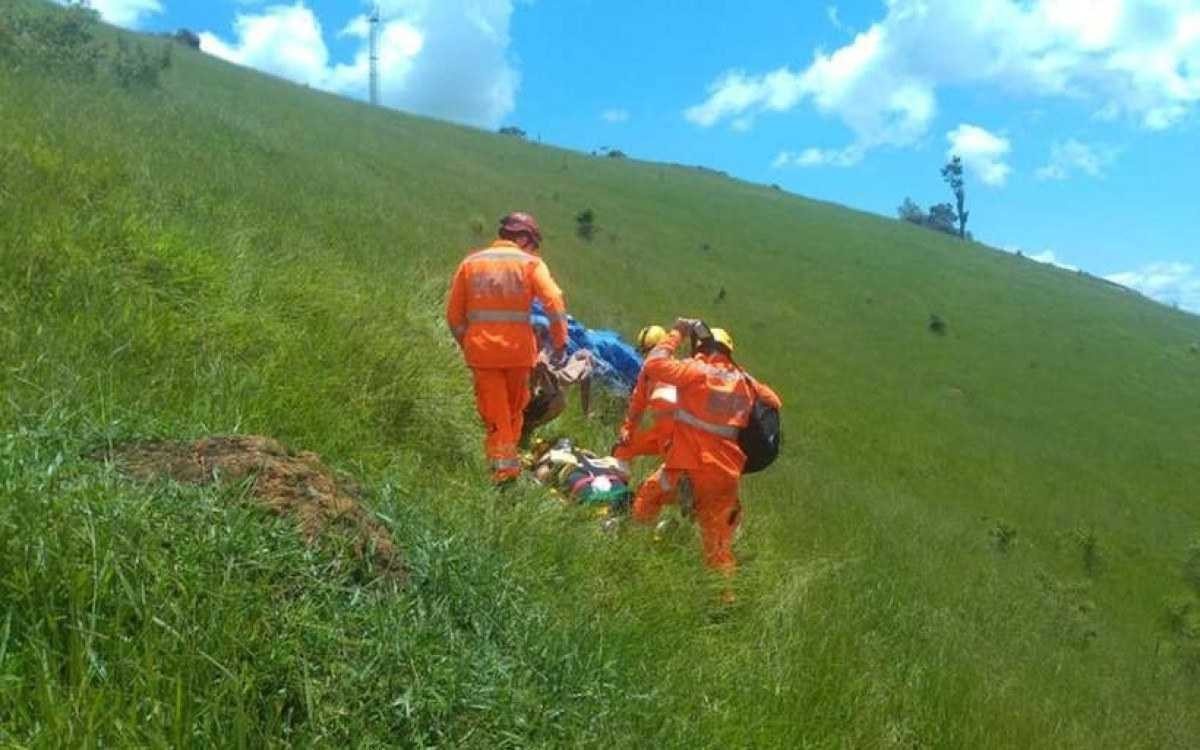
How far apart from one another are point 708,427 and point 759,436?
0.38m

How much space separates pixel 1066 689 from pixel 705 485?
343 centimetres

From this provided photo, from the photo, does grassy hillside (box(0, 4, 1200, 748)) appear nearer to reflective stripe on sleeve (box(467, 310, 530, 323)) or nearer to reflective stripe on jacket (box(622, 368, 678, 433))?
reflective stripe on sleeve (box(467, 310, 530, 323))

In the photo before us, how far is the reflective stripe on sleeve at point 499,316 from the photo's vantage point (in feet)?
22.1

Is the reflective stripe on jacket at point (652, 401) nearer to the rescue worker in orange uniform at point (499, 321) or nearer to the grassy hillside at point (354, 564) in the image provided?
the rescue worker in orange uniform at point (499, 321)

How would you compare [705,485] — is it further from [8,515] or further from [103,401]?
[8,515]

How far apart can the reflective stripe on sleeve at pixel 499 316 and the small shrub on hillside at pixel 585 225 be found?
30868 mm

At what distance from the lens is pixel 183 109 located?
18.1m

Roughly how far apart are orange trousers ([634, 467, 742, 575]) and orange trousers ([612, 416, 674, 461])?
2.35ft

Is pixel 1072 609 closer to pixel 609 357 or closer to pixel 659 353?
pixel 609 357

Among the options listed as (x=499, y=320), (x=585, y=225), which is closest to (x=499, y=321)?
(x=499, y=320)

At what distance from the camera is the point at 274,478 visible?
3289 millimetres

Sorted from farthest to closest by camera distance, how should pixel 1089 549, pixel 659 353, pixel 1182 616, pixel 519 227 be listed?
pixel 1089 549 → pixel 1182 616 → pixel 519 227 → pixel 659 353

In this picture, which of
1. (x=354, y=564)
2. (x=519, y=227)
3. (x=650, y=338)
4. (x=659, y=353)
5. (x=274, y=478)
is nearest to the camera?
(x=354, y=564)

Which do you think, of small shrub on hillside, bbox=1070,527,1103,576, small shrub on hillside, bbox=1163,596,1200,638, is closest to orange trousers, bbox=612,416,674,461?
small shrub on hillside, bbox=1163,596,1200,638
